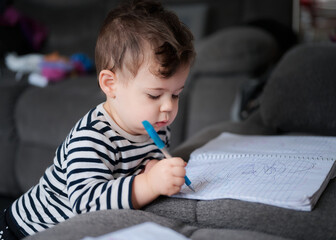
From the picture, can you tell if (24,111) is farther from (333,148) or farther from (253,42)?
(333,148)

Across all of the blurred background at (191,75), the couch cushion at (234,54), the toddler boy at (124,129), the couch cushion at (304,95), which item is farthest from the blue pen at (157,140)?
the couch cushion at (234,54)

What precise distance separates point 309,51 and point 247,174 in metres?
0.59

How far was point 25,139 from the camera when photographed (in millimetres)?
1913

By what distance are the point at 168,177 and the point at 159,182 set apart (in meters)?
0.02

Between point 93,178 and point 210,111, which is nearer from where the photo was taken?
point 93,178

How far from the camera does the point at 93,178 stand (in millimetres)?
728

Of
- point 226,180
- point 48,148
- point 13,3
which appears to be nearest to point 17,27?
point 13,3

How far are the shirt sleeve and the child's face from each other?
75 mm

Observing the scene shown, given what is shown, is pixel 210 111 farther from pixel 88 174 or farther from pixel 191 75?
pixel 88 174

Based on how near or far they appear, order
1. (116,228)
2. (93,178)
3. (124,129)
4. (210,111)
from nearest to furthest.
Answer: (116,228) < (93,178) < (124,129) < (210,111)

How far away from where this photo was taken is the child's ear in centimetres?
81

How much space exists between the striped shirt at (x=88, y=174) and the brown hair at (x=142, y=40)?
0.43 feet

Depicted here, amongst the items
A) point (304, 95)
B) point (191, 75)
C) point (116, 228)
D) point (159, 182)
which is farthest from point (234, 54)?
point (116, 228)

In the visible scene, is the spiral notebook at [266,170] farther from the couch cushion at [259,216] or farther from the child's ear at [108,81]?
the child's ear at [108,81]
